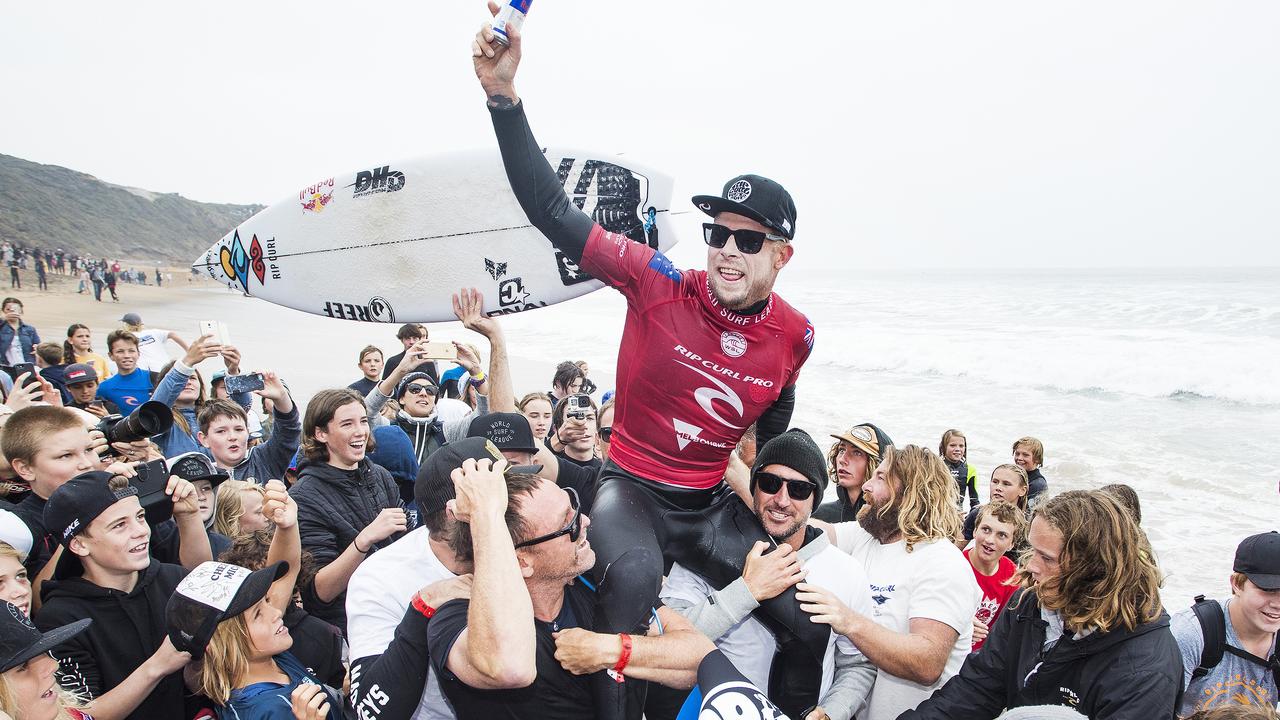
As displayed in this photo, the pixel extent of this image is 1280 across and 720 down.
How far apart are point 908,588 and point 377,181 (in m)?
4.47

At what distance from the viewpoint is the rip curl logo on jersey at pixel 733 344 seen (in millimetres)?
3211

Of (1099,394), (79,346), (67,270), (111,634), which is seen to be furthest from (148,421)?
(67,270)

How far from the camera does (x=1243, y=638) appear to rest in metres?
3.18

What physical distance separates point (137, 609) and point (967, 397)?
825 inches

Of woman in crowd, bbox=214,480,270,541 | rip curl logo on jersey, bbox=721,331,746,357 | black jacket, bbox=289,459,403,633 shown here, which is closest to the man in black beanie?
rip curl logo on jersey, bbox=721,331,746,357

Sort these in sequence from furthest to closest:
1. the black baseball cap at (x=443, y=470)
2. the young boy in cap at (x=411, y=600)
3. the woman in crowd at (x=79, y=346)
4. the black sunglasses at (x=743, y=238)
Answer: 1. the woman in crowd at (x=79, y=346)
2. the black sunglasses at (x=743, y=238)
3. the black baseball cap at (x=443, y=470)
4. the young boy in cap at (x=411, y=600)

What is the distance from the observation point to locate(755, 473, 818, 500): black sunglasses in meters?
3.13

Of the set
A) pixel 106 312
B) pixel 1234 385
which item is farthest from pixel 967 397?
pixel 106 312

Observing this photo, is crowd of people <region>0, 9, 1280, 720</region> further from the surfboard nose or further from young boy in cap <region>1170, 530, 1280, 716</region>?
the surfboard nose

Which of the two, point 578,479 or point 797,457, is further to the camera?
point 578,479

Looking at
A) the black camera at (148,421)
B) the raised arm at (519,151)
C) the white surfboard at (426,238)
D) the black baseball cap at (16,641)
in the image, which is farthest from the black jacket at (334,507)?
the raised arm at (519,151)

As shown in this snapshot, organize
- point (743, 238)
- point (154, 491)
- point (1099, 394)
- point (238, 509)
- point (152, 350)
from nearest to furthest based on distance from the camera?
point (743, 238)
point (154, 491)
point (238, 509)
point (152, 350)
point (1099, 394)

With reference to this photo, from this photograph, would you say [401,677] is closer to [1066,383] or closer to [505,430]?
[505,430]

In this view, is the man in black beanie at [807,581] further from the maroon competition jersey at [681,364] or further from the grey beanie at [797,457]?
the maroon competition jersey at [681,364]
